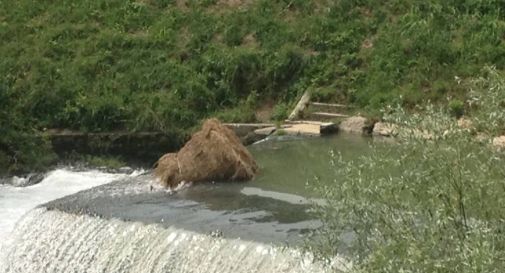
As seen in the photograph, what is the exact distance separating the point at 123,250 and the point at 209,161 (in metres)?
2.03

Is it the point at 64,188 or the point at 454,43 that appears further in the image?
the point at 454,43

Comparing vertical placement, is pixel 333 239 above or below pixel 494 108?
below

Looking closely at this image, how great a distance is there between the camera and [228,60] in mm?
18078

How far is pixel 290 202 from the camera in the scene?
35.8 ft

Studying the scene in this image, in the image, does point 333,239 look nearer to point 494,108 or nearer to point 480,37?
point 494,108

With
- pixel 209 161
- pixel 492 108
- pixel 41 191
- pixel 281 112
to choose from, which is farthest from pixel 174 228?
pixel 281 112

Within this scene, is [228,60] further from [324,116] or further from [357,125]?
[357,125]

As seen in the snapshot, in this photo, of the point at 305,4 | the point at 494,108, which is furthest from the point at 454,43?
the point at 494,108

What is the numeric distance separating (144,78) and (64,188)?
4701 millimetres

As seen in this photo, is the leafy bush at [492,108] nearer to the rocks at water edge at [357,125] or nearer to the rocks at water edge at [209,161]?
the rocks at water edge at [209,161]

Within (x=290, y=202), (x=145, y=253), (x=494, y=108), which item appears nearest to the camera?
(x=494, y=108)

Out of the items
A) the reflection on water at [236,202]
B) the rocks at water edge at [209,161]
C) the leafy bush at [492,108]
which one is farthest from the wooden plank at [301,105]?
the leafy bush at [492,108]

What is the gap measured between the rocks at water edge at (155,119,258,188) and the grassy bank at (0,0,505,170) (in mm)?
4301

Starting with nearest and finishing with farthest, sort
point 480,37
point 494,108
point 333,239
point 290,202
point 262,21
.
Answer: point 494,108 → point 333,239 → point 290,202 → point 480,37 → point 262,21
